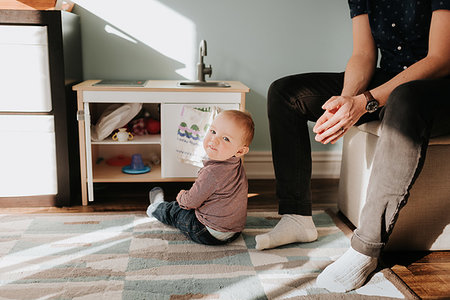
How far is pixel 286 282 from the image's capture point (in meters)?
1.17

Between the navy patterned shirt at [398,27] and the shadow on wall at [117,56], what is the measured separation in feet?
3.21

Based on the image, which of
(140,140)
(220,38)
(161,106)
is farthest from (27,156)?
(220,38)

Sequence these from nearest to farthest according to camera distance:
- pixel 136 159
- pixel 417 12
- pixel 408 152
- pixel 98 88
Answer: pixel 408 152 < pixel 417 12 < pixel 98 88 < pixel 136 159

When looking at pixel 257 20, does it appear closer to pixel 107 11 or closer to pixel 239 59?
pixel 239 59

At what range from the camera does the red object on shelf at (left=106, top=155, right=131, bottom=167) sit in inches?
79.2

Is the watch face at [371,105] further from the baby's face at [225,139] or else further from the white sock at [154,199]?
the white sock at [154,199]

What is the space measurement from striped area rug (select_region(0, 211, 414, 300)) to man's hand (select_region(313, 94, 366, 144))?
1.32ft

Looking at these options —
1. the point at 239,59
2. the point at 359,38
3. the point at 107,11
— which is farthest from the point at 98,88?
the point at 359,38

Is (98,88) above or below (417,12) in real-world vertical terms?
below

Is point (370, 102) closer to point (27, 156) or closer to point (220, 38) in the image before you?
point (220, 38)

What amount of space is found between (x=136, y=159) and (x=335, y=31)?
117cm

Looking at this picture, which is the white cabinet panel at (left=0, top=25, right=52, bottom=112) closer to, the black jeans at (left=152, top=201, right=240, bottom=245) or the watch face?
the black jeans at (left=152, top=201, right=240, bottom=245)

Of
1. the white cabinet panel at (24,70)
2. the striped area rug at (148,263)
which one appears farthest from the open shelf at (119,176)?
the white cabinet panel at (24,70)

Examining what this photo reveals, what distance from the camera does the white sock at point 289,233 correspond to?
1.34 m
